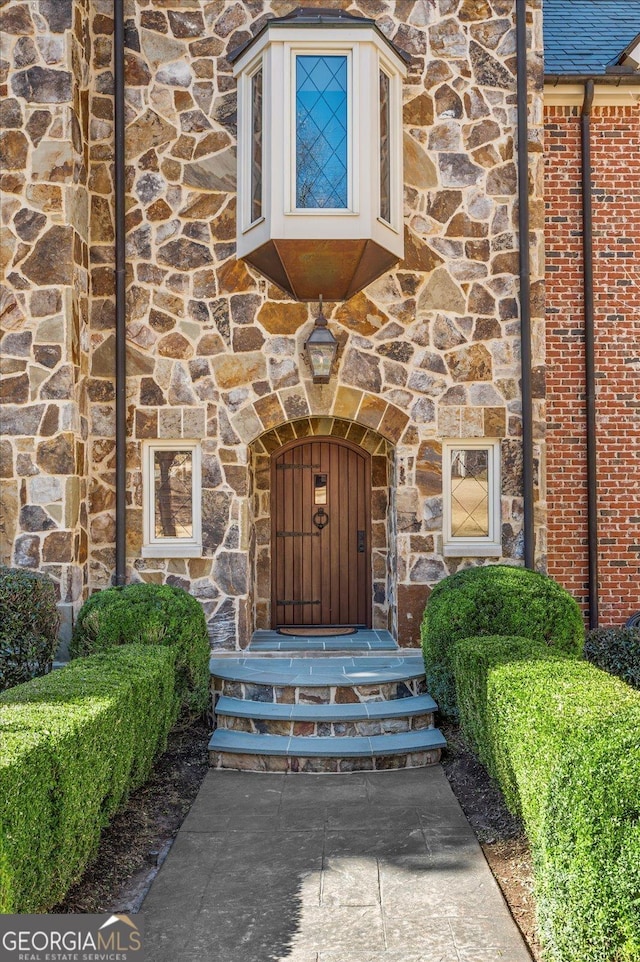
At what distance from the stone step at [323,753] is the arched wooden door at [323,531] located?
2.75 metres

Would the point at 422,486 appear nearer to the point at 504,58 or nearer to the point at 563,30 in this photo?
the point at 504,58

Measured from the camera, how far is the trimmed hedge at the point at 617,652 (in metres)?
7.40

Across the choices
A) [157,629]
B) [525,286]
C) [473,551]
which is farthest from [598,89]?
[157,629]

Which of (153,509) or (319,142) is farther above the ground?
(319,142)

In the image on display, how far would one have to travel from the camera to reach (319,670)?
736 centimetres

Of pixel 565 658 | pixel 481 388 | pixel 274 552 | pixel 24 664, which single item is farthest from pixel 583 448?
pixel 24 664

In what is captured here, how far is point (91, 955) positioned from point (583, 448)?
7.27 meters

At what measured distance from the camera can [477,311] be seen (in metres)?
8.25

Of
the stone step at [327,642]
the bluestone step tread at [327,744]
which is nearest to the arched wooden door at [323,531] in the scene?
the stone step at [327,642]

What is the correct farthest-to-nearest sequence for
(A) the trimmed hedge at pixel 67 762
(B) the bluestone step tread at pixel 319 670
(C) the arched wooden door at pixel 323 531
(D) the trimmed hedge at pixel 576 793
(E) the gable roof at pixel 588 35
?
(E) the gable roof at pixel 588 35, (C) the arched wooden door at pixel 323 531, (B) the bluestone step tread at pixel 319 670, (A) the trimmed hedge at pixel 67 762, (D) the trimmed hedge at pixel 576 793

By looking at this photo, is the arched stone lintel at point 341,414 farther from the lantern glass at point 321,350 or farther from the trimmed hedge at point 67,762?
the trimmed hedge at point 67,762

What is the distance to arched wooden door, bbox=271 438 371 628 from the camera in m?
9.12

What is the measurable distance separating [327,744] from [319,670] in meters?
1.08

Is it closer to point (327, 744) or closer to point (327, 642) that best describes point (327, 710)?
point (327, 744)
